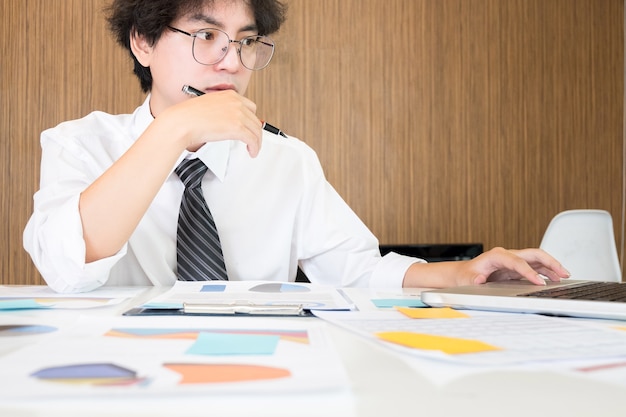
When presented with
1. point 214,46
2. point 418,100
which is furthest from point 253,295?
point 418,100

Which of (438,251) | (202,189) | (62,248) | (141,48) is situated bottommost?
(438,251)

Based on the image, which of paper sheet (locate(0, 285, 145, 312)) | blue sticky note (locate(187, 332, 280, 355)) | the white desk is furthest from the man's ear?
the white desk

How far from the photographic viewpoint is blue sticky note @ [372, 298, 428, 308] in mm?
848

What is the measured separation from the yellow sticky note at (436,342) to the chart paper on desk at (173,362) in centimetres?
6

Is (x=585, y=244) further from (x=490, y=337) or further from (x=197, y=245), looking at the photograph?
(x=490, y=337)

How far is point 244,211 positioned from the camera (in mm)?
1514

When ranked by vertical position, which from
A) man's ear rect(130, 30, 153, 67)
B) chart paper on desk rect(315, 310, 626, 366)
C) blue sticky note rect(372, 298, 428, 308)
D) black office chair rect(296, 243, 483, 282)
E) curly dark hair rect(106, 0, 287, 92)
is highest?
→ curly dark hair rect(106, 0, 287, 92)

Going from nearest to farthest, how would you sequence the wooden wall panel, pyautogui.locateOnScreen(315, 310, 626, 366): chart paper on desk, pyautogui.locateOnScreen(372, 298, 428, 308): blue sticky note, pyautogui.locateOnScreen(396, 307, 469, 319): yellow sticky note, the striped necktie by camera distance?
pyautogui.locateOnScreen(315, 310, 626, 366): chart paper on desk
pyautogui.locateOnScreen(396, 307, 469, 319): yellow sticky note
pyautogui.locateOnScreen(372, 298, 428, 308): blue sticky note
the striped necktie
the wooden wall panel

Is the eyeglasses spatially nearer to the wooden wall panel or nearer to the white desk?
the white desk

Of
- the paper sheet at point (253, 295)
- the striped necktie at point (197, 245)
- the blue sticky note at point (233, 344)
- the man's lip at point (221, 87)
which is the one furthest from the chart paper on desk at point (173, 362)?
the man's lip at point (221, 87)

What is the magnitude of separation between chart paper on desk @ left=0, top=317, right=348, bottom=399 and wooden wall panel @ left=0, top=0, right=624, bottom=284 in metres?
2.75

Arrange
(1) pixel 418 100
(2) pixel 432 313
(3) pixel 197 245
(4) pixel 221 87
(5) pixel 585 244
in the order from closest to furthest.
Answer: (2) pixel 432 313
(3) pixel 197 245
(4) pixel 221 87
(5) pixel 585 244
(1) pixel 418 100

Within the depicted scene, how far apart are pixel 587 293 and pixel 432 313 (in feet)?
0.91

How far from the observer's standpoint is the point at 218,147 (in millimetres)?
1469
